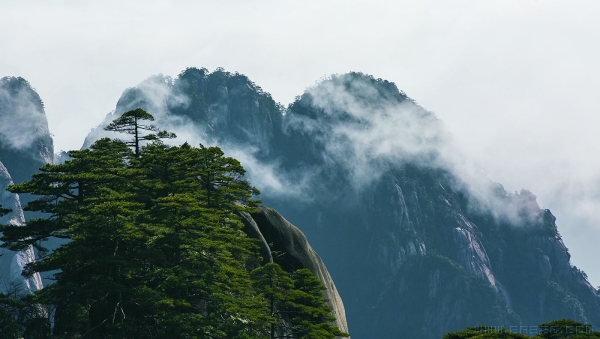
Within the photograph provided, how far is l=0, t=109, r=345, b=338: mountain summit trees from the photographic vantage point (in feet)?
152

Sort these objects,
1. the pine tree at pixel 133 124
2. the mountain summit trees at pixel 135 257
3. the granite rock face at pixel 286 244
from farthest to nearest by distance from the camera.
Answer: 1. the granite rock face at pixel 286 244
2. the pine tree at pixel 133 124
3. the mountain summit trees at pixel 135 257

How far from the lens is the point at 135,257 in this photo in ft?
159

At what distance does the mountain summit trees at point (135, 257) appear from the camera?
152 ft

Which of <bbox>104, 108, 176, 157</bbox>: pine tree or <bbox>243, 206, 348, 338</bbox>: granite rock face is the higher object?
<bbox>104, 108, 176, 157</bbox>: pine tree

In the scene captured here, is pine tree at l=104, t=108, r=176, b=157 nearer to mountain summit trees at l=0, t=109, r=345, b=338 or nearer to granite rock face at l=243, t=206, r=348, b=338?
mountain summit trees at l=0, t=109, r=345, b=338

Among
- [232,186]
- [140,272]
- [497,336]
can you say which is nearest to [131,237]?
[140,272]

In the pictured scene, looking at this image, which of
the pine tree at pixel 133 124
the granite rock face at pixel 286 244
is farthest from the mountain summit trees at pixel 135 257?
the granite rock face at pixel 286 244

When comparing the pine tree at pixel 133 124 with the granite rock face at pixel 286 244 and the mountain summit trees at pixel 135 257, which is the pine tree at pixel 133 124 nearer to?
the mountain summit trees at pixel 135 257

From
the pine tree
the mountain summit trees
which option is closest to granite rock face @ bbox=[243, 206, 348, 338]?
the pine tree

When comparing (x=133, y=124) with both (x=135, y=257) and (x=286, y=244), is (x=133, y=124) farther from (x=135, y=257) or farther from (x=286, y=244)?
(x=135, y=257)

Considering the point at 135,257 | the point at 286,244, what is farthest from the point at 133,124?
the point at 135,257

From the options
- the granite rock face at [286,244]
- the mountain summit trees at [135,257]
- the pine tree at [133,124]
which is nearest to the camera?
the mountain summit trees at [135,257]

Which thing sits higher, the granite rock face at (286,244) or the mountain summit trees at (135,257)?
the granite rock face at (286,244)

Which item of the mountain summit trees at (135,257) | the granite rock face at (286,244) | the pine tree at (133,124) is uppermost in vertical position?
the pine tree at (133,124)
